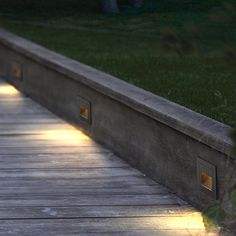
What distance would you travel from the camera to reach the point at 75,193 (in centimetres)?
709

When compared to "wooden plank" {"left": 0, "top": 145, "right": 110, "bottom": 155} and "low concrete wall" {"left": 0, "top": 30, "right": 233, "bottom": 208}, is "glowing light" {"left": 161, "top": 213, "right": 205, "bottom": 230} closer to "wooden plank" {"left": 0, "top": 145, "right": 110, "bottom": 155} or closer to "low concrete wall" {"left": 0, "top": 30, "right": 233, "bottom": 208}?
"low concrete wall" {"left": 0, "top": 30, "right": 233, "bottom": 208}

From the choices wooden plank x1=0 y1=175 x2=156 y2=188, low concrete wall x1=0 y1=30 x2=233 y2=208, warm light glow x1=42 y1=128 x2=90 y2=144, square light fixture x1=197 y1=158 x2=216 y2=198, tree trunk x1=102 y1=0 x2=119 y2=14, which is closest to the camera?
square light fixture x1=197 y1=158 x2=216 y2=198

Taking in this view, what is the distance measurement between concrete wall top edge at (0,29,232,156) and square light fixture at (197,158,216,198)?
16 centimetres

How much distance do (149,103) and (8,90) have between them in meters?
5.73

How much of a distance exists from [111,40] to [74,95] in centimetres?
485

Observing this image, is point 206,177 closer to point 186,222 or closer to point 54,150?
point 186,222

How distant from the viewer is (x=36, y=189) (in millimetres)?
7203

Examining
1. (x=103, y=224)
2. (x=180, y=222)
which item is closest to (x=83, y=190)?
(x=103, y=224)

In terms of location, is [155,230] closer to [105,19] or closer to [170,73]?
[170,73]

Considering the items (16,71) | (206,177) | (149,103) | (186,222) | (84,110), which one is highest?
(149,103)

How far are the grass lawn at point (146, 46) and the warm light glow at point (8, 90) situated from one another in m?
0.81

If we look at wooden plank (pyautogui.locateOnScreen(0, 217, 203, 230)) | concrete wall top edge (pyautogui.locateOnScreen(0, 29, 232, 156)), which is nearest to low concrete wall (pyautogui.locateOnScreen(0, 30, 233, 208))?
concrete wall top edge (pyautogui.locateOnScreen(0, 29, 232, 156))

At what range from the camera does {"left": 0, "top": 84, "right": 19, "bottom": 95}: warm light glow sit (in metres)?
12.6

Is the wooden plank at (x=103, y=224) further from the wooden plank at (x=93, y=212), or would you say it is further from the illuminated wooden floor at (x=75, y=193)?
the wooden plank at (x=93, y=212)
